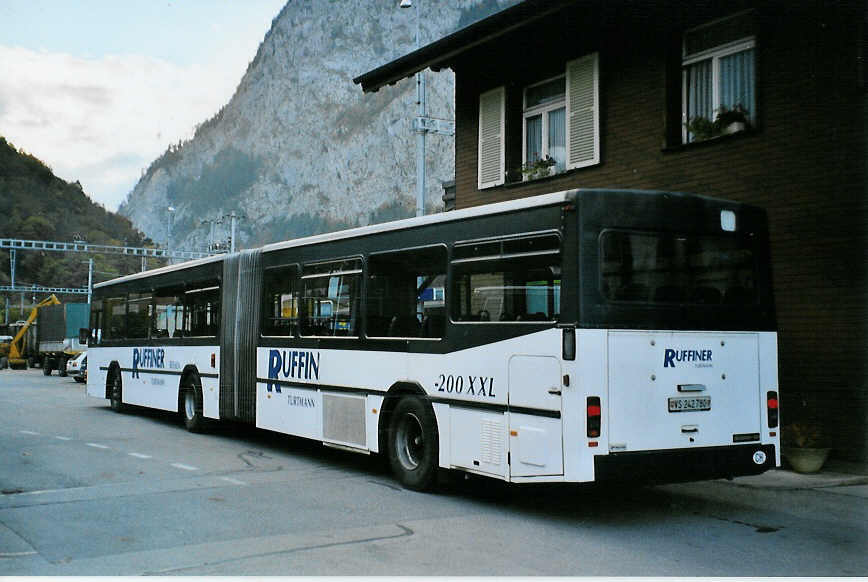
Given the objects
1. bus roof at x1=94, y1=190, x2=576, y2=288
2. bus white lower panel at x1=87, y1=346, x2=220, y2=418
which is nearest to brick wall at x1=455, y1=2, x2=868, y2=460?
bus roof at x1=94, y1=190, x2=576, y2=288

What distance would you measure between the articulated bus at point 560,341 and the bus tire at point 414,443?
0.06 feet

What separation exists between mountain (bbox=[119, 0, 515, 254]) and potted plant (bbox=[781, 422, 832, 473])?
7.43 m

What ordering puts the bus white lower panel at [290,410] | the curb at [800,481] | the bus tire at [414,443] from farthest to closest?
the bus white lower panel at [290,410] → the curb at [800,481] → the bus tire at [414,443]

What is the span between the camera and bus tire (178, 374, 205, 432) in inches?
589

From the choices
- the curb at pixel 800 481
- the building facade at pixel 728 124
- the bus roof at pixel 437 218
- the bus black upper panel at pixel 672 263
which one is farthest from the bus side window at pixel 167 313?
the bus black upper panel at pixel 672 263

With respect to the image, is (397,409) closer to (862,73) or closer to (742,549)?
(742,549)

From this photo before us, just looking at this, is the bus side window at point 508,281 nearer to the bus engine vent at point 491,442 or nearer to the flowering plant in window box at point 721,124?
the bus engine vent at point 491,442

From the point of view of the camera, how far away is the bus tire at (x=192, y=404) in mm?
14953

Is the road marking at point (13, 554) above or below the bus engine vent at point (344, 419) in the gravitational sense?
below

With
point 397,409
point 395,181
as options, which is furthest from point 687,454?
point 395,181

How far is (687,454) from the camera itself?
785 cm

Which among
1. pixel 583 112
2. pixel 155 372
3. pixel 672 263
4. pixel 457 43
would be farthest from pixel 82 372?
pixel 672 263

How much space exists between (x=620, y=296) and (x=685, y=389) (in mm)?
1040

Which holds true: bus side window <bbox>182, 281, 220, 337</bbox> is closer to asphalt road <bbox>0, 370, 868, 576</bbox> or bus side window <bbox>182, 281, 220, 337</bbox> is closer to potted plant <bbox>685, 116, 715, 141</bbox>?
asphalt road <bbox>0, 370, 868, 576</bbox>
